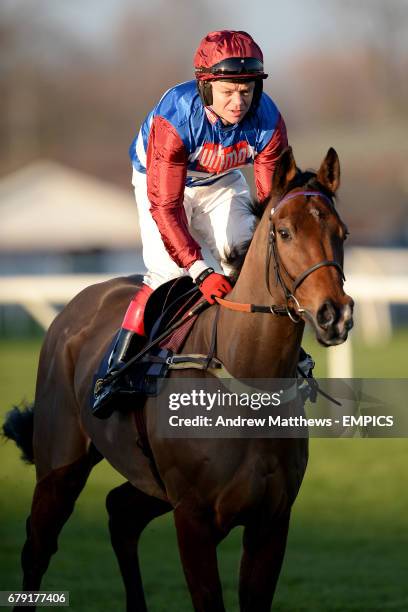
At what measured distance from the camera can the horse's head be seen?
3549 mm

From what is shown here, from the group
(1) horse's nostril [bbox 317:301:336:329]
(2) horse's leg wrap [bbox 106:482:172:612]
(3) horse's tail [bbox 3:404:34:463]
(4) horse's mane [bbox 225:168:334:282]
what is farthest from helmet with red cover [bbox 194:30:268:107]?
(3) horse's tail [bbox 3:404:34:463]

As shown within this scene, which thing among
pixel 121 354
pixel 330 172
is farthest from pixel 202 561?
pixel 330 172

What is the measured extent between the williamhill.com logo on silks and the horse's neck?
476 mm

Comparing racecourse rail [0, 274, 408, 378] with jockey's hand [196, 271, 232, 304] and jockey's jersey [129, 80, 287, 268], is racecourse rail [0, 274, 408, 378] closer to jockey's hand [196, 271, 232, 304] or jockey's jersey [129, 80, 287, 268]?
jockey's jersey [129, 80, 287, 268]

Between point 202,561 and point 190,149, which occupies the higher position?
point 190,149

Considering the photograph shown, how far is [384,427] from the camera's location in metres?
4.27

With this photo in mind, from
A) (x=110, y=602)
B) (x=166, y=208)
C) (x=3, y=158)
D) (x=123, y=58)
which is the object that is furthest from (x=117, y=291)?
(x=123, y=58)

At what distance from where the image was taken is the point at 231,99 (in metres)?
4.16

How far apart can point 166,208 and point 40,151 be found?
144ft

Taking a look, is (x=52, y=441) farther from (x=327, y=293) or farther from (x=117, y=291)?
(x=327, y=293)

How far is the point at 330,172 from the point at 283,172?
0.15 m

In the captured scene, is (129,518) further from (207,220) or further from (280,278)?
(280,278)

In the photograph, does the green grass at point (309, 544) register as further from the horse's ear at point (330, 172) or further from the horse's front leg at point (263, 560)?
the horse's ear at point (330, 172)

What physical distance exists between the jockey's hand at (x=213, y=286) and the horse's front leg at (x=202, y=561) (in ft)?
2.39
